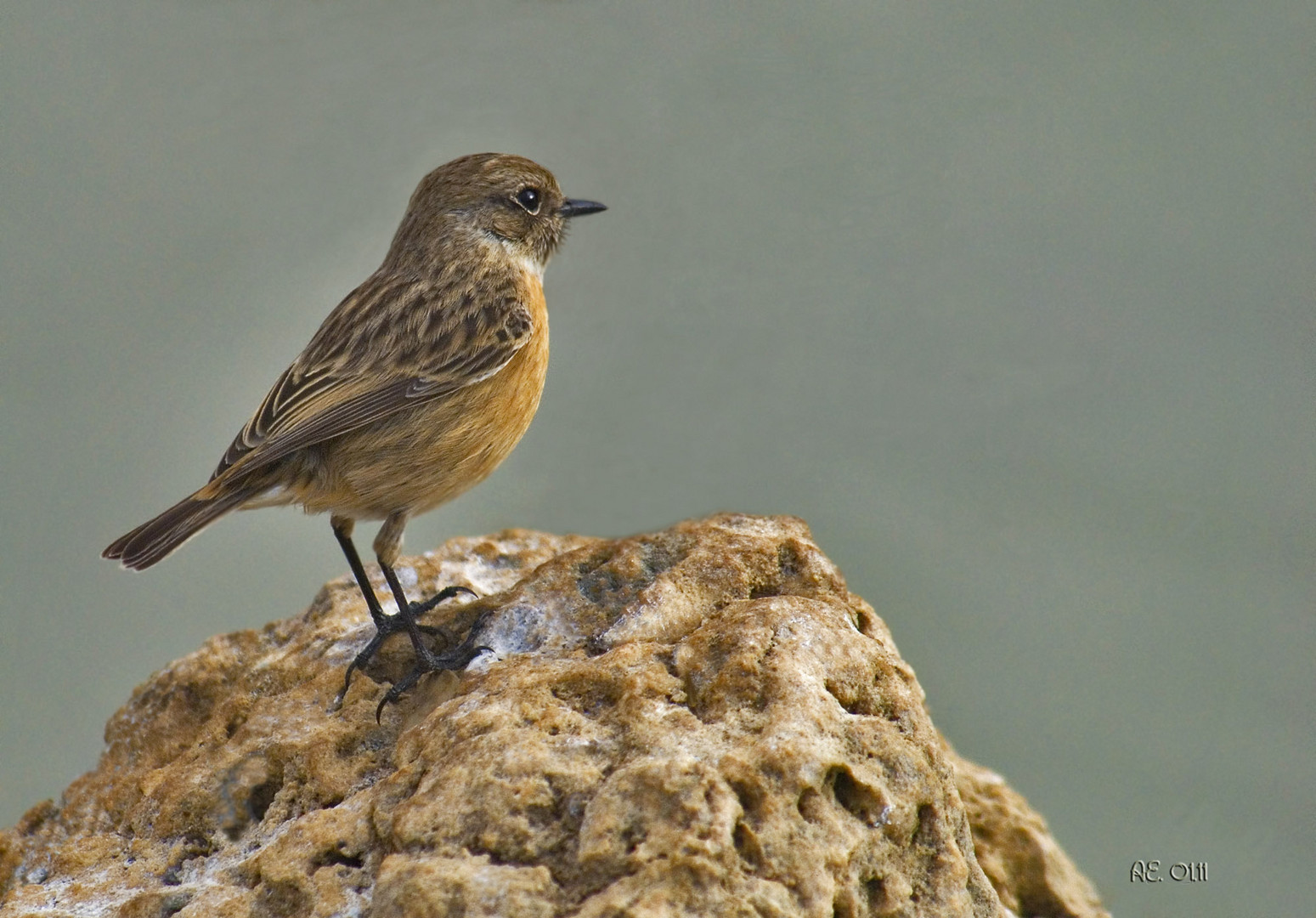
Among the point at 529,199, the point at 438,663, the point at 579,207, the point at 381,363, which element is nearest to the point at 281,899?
the point at 438,663

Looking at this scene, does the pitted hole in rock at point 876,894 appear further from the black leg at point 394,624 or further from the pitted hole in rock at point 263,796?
the pitted hole in rock at point 263,796

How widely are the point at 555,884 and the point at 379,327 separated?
3322mm

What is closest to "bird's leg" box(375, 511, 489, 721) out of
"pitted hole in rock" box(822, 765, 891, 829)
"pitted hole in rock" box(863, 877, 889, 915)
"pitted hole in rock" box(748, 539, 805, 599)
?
"pitted hole in rock" box(748, 539, 805, 599)

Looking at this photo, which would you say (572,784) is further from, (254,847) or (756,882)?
(254,847)

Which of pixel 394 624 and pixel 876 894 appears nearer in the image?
pixel 876 894

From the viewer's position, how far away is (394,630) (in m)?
4.88

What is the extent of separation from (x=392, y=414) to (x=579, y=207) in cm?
195

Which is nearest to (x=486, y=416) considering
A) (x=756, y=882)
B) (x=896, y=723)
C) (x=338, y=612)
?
(x=338, y=612)

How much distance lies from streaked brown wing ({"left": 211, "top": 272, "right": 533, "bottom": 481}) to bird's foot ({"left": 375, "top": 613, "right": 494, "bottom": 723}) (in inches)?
45.6

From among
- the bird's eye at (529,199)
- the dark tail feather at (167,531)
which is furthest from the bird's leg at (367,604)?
the bird's eye at (529,199)

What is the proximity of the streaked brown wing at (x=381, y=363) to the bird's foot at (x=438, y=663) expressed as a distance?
116cm

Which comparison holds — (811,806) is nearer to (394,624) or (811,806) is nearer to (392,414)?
(394,624)

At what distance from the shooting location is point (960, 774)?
502cm

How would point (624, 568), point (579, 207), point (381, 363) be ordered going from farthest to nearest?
point (579, 207)
point (381, 363)
point (624, 568)
